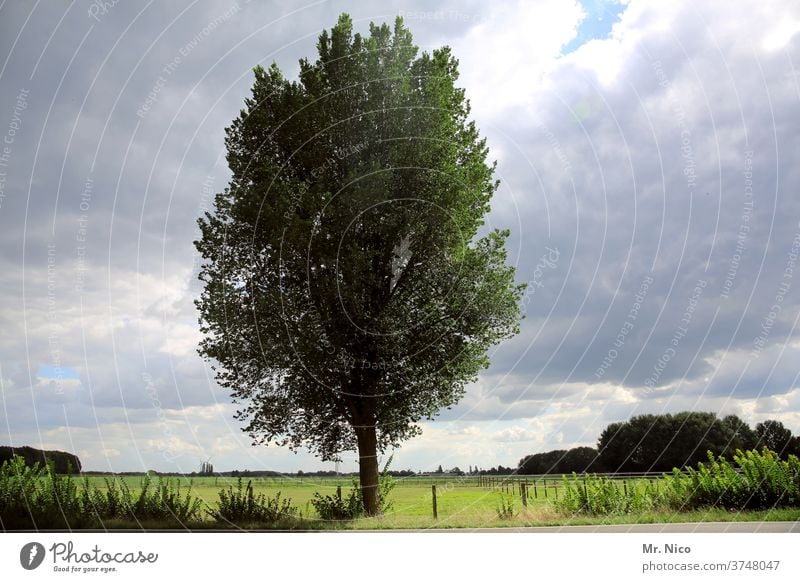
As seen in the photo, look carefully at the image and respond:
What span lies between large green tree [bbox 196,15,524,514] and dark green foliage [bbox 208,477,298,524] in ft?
8.78

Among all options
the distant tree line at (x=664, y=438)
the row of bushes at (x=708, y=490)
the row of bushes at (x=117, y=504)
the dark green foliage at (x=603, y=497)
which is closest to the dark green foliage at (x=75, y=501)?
the row of bushes at (x=117, y=504)

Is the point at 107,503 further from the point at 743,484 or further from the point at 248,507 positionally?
the point at 743,484

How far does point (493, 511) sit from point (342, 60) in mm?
18507

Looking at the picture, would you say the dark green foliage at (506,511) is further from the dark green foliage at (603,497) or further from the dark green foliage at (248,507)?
the dark green foliage at (248,507)

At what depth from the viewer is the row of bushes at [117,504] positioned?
1988 cm

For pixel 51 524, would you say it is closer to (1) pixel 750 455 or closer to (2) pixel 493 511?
(2) pixel 493 511

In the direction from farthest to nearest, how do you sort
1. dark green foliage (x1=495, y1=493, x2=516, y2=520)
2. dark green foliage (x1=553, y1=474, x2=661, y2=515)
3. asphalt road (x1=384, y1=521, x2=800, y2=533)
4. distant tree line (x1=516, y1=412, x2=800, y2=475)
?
distant tree line (x1=516, y1=412, x2=800, y2=475) → dark green foliage (x1=553, y1=474, x2=661, y2=515) → dark green foliage (x1=495, y1=493, x2=516, y2=520) → asphalt road (x1=384, y1=521, x2=800, y2=533)

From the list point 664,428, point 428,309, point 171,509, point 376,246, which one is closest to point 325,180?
point 376,246

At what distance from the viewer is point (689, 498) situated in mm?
22297

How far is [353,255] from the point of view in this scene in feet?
73.8
